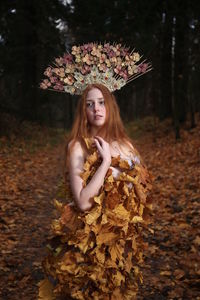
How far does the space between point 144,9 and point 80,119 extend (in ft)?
45.3

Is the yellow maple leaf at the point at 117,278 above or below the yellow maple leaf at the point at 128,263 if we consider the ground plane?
below

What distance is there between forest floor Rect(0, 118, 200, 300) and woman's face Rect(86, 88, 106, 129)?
2113 mm

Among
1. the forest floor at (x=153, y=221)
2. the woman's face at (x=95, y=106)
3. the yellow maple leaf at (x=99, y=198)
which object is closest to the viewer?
the yellow maple leaf at (x=99, y=198)

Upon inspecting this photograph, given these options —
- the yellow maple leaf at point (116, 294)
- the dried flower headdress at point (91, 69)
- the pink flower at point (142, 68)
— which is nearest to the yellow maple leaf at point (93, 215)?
the yellow maple leaf at point (116, 294)

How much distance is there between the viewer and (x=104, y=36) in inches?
680

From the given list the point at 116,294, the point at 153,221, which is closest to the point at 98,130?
the point at 116,294

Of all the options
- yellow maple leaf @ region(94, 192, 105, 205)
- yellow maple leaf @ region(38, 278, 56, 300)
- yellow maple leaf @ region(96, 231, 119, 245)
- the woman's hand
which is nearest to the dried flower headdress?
the woman's hand

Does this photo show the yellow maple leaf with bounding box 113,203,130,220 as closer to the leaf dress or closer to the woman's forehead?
the leaf dress

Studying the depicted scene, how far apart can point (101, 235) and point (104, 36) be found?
1630 cm

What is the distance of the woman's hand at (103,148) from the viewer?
7.24ft

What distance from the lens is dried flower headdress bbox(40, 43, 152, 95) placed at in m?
2.58

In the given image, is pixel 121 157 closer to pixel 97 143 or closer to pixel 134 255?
pixel 97 143

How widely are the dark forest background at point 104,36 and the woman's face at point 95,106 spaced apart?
10826 millimetres

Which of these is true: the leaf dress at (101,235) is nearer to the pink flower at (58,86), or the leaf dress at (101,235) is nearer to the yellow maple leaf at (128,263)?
the yellow maple leaf at (128,263)
